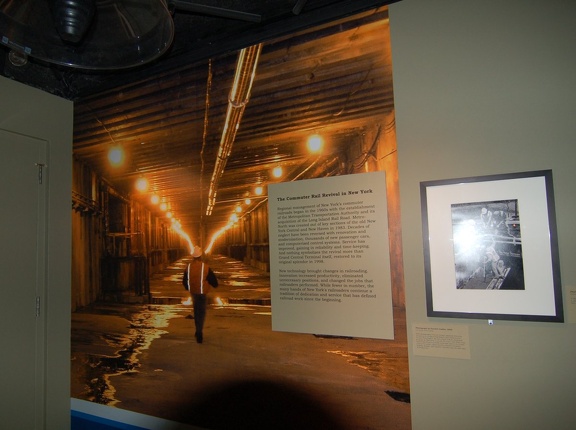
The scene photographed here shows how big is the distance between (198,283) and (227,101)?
1265 mm

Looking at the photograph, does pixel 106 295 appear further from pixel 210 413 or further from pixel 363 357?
pixel 363 357

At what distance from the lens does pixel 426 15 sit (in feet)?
5.91

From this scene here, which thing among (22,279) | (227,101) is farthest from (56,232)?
(227,101)

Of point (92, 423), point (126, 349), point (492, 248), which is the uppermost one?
point (492, 248)

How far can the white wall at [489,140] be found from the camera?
1490 millimetres

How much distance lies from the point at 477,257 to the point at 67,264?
2806 mm

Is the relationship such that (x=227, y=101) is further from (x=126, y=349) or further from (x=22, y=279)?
(x=126, y=349)

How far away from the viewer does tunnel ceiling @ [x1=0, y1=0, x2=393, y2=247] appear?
2.00 m

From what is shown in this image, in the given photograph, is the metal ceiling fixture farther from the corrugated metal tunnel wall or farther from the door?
the door

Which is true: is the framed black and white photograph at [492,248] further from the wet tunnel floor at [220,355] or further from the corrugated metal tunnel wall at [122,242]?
the corrugated metal tunnel wall at [122,242]

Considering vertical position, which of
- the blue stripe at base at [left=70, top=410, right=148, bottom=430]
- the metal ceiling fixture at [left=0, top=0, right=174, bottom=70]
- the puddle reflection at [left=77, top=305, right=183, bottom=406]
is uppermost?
the metal ceiling fixture at [left=0, top=0, right=174, bottom=70]

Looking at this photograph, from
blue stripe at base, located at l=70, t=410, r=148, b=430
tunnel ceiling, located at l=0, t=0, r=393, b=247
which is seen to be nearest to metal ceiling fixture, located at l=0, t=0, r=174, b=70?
tunnel ceiling, located at l=0, t=0, r=393, b=247

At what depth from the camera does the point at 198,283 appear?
246 centimetres

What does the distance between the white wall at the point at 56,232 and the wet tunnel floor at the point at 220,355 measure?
0.14 m
